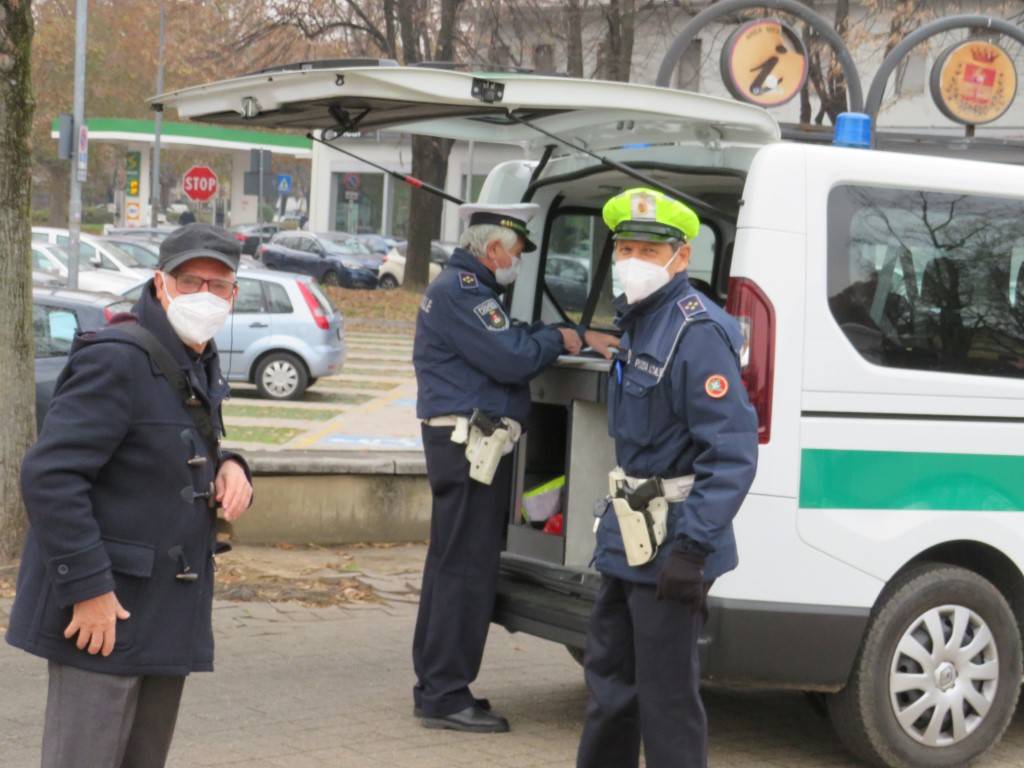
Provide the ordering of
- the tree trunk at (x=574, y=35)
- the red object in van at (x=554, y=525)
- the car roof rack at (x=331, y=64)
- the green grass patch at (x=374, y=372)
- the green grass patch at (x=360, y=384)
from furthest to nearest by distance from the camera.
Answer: the tree trunk at (x=574, y=35) → the green grass patch at (x=374, y=372) → the green grass patch at (x=360, y=384) → the red object in van at (x=554, y=525) → the car roof rack at (x=331, y=64)

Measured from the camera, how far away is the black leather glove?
429 cm

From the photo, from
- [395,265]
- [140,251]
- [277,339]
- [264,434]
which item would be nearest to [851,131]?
[264,434]

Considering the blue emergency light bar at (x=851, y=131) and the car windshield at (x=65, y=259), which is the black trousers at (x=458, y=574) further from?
the car windshield at (x=65, y=259)

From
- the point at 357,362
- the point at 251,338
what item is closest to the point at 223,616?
the point at 251,338

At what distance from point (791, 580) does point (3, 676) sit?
3.20 metres

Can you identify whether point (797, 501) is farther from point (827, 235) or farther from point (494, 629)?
point (494, 629)

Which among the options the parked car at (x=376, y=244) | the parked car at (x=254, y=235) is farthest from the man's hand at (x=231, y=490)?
the parked car at (x=376, y=244)

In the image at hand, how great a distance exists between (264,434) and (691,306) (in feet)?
34.9

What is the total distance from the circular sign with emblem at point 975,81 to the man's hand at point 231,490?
6.63 m

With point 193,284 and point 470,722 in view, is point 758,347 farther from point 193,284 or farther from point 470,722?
point 193,284

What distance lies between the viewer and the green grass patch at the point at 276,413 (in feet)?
54.3

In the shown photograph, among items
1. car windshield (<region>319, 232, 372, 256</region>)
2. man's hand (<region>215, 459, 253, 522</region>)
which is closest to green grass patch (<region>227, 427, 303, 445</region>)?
man's hand (<region>215, 459, 253, 522</region>)

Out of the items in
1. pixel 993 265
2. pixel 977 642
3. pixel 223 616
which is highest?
pixel 993 265

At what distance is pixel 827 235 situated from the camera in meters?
5.32
